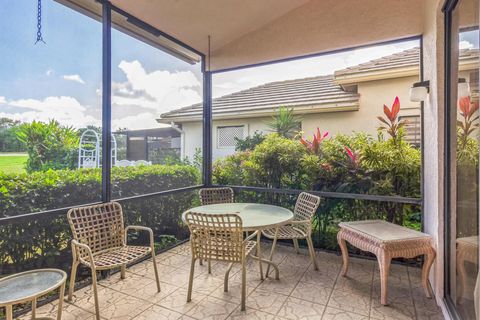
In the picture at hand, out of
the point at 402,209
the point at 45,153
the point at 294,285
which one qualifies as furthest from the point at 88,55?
the point at 402,209

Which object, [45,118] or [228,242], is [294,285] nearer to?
[228,242]

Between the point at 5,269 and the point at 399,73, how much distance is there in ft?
16.9

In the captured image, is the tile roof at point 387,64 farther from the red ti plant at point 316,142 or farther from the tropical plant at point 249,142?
the tropical plant at point 249,142

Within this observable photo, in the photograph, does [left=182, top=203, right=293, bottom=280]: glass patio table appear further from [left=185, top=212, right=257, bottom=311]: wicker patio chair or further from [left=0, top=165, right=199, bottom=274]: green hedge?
[left=0, top=165, right=199, bottom=274]: green hedge

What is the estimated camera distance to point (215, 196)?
12.3ft

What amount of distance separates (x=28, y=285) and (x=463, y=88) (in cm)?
327

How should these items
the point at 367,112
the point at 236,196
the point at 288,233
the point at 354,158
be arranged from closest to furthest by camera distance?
the point at 288,233
the point at 354,158
the point at 367,112
the point at 236,196

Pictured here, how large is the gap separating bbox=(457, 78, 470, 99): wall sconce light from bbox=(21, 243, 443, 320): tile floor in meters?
1.78

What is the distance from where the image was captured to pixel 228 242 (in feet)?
7.59

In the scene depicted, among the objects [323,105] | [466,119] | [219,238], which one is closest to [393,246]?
[466,119]

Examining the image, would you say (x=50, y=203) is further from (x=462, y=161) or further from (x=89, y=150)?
(x=462, y=161)

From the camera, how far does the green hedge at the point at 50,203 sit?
7.58 ft

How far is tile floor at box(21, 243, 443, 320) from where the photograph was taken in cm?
227

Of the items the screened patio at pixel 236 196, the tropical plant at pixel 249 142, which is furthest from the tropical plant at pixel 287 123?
the screened patio at pixel 236 196
